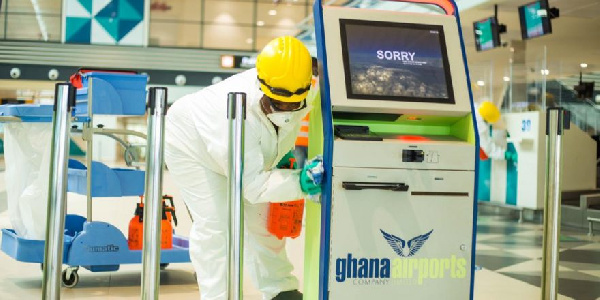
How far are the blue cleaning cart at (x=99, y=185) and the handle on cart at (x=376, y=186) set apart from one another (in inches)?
80.4

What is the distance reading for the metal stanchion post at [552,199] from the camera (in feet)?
9.98

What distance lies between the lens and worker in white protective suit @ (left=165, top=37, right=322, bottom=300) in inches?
117

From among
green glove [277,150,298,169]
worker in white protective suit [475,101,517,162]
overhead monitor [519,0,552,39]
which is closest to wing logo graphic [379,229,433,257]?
green glove [277,150,298,169]

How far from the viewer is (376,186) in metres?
2.93

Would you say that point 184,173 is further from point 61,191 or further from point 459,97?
point 459,97

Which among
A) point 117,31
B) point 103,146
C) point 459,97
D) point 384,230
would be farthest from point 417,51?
point 103,146

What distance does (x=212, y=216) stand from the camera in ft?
11.0

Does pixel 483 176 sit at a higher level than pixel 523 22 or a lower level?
lower

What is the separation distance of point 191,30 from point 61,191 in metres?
22.4

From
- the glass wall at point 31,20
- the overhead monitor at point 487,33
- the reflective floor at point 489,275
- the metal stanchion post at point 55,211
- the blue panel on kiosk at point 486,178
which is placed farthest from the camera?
the glass wall at point 31,20

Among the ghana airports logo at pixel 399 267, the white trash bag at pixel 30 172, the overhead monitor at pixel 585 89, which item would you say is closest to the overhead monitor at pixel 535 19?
the overhead monitor at pixel 585 89

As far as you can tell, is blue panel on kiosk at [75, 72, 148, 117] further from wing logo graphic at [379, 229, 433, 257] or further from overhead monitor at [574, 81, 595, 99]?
overhead monitor at [574, 81, 595, 99]

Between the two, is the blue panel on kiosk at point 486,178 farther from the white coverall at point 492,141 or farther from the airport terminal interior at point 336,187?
the airport terminal interior at point 336,187

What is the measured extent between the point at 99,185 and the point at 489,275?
2.78m
